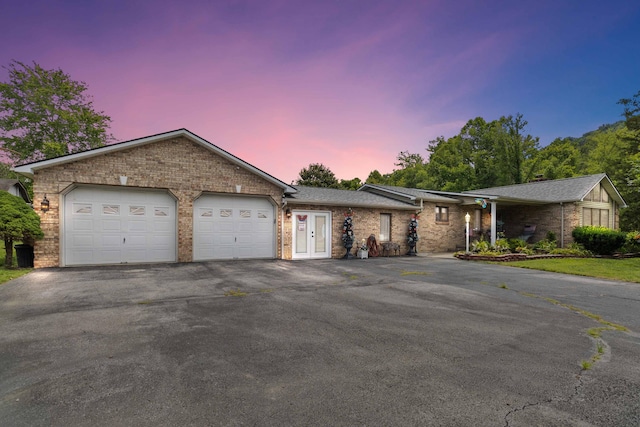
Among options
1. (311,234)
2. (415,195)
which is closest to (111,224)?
(311,234)

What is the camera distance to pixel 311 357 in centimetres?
361

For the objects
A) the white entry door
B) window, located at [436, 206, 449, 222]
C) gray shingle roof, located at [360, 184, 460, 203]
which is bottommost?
the white entry door

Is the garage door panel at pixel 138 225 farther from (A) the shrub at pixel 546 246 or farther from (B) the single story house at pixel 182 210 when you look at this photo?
(A) the shrub at pixel 546 246

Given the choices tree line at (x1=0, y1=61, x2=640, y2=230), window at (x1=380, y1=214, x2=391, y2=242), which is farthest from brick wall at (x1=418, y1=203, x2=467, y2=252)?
tree line at (x1=0, y1=61, x2=640, y2=230)

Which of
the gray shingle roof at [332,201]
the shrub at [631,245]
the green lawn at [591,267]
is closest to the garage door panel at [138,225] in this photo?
the gray shingle roof at [332,201]

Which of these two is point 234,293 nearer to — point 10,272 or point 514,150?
point 10,272

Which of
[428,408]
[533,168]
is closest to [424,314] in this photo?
[428,408]

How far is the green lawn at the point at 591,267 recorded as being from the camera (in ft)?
34.3

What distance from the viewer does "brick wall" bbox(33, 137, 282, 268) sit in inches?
404

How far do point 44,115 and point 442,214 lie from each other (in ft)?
122

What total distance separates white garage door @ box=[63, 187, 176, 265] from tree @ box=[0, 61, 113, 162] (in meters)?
22.7

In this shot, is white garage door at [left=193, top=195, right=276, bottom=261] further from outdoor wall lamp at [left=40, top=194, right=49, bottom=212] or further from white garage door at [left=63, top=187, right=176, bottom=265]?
outdoor wall lamp at [left=40, top=194, right=49, bottom=212]

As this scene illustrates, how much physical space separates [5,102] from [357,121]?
3167cm

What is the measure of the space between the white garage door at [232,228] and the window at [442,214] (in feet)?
36.3
